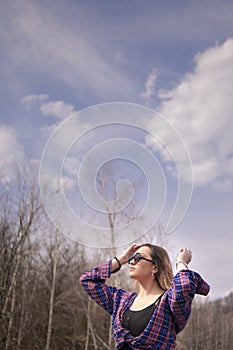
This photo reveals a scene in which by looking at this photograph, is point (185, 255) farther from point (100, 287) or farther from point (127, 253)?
point (100, 287)

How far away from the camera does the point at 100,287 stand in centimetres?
236

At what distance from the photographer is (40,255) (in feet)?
59.4

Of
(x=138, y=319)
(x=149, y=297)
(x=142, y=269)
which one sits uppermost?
(x=142, y=269)

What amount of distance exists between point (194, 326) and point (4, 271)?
2090cm

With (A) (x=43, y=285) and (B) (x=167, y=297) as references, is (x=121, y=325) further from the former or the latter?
(A) (x=43, y=285)

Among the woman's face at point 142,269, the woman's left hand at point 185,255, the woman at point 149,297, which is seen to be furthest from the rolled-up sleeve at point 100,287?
the woman's left hand at point 185,255

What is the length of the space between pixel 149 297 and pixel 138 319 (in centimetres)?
15

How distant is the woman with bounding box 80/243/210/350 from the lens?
1.93 m

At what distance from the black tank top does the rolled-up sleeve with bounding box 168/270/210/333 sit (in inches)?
4.6

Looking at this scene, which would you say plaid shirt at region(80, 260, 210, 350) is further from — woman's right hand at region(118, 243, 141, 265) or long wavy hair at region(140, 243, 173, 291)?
woman's right hand at region(118, 243, 141, 265)

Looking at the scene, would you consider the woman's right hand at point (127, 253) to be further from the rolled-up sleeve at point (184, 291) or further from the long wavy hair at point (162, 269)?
the rolled-up sleeve at point (184, 291)

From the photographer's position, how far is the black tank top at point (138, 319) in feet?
6.61

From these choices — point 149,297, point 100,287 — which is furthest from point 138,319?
point 100,287

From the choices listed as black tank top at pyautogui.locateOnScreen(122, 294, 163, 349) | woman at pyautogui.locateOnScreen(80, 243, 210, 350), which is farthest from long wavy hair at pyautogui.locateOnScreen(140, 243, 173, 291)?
black tank top at pyautogui.locateOnScreen(122, 294, 163, 349)
